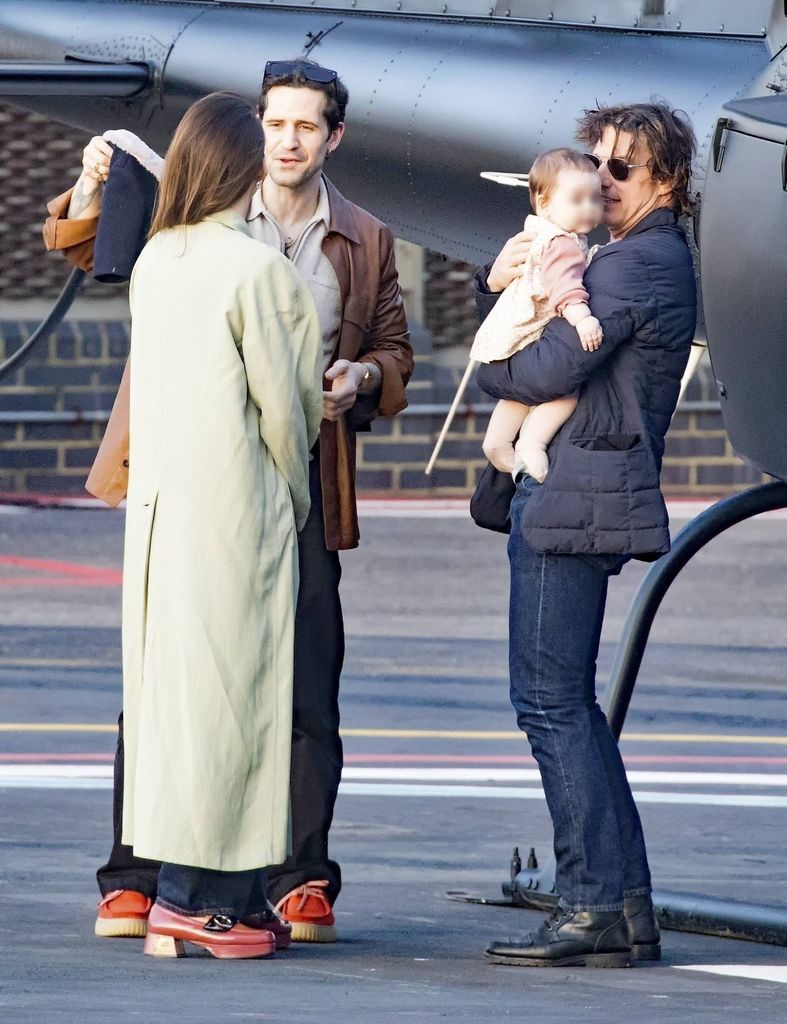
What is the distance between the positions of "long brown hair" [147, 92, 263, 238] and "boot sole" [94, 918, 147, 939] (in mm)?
1561

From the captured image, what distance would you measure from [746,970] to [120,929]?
1.38 metres

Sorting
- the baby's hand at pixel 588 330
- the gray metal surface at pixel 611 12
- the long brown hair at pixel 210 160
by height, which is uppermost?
the gray metal surface at pixel 611 12

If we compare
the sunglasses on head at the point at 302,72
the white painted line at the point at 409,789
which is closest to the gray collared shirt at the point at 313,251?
the sunglasses on head at the point at 302,72

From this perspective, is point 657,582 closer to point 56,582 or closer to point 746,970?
point 746,970

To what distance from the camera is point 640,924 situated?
4812 mm

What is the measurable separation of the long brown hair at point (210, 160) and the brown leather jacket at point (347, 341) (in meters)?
0.53

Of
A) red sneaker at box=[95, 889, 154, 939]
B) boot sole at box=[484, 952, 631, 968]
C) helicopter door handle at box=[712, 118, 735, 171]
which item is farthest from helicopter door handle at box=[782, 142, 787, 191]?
red sneaker at box=[95, 889, 154, 939]

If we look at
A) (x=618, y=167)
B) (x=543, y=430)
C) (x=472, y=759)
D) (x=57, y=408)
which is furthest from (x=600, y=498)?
(x=57, y=408)

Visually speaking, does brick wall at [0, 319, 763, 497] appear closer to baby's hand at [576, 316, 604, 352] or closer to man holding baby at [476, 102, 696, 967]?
man holding baby at [476, 102, 696, 967]

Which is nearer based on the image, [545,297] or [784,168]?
[784,168]

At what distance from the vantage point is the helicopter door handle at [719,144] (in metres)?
4.55

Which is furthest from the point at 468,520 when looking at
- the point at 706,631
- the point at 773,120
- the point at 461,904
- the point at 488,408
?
the point at 773,120

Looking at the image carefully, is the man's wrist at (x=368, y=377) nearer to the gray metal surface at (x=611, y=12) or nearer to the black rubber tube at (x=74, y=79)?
the gray metal surface at (x=611, y=12)

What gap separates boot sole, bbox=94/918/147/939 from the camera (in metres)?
5.05
